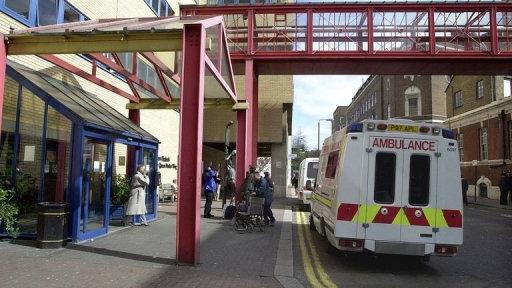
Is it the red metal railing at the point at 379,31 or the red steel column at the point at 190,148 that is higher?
the red metal railing at the point at 379,31

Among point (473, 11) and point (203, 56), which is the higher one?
point (473, 11)

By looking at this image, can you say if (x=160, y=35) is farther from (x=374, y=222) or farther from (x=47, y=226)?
(x=374, y=222)

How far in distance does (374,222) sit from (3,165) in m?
7.47

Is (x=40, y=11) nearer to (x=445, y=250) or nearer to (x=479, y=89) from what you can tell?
(x=445, y=250)

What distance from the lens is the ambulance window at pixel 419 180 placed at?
27.7 ft

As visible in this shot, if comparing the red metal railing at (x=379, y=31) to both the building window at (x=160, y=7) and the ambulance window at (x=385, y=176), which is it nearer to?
the building window at (x=160, y=7)

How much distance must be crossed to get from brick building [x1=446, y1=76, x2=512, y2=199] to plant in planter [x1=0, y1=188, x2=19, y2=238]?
28242 millimetres

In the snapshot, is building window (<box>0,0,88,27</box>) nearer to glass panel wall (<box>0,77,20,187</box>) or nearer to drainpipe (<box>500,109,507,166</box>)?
glass panel wall (<box>0,77,20,187</box>)

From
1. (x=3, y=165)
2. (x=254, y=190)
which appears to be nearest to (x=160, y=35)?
(x=3, y=165)

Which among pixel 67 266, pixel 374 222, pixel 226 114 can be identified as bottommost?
pixel 67 266

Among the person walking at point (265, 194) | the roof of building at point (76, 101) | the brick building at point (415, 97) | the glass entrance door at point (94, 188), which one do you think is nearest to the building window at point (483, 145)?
the brick building at point (415, 97)

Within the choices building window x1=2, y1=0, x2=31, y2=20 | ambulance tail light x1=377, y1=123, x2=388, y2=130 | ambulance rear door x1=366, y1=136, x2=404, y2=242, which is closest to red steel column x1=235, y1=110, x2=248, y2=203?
building window x1=2, y1=0, x2=31, y2=20

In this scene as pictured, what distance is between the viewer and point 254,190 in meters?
14.6

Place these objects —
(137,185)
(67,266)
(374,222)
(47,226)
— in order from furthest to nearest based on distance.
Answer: (137,185), (47,226), (374,222), (67,266)
